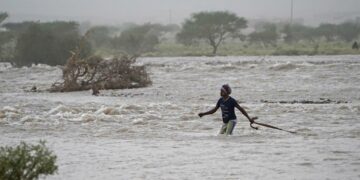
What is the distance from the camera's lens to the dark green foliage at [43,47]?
4462 cm

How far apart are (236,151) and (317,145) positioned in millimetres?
1505

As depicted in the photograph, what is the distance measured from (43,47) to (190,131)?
32.2 meters

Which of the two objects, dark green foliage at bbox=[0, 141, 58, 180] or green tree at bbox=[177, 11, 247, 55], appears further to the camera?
green tree at bbox=[177, 11, 247, 55]

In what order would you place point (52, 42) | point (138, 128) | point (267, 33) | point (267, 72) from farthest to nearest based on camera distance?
1. point (267, 33)
2. point (52, 42)
3. point (267, 72)
4. point (138, 128)

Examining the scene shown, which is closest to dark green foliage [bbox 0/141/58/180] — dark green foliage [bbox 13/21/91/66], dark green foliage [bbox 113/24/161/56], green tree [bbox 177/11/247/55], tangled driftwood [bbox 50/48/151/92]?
tangled driftwood [bbox 50/48/151/92]

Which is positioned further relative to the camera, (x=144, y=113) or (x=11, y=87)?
(x=11, y=87)

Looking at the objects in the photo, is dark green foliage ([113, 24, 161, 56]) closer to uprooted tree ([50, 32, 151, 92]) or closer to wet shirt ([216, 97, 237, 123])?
uprooted tree ([50, 32, 151, 92])

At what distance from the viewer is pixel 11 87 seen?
1117 inches

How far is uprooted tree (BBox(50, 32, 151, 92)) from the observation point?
80.3 feet

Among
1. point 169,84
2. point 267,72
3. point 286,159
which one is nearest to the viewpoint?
point 286,159

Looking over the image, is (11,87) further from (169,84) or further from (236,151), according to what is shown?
(236,151)

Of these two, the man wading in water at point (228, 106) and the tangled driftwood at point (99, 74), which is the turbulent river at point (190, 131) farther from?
the tangled driftwood at point (99, 74)

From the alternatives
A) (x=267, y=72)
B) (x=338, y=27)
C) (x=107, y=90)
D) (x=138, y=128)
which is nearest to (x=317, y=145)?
(x=138, y=128)

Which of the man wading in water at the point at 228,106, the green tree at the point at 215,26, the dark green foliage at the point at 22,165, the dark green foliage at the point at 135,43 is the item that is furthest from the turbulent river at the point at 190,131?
the dark green foliage at the point at 135,43
